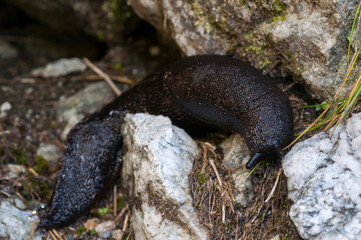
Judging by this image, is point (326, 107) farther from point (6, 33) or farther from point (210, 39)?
point (6, 33)

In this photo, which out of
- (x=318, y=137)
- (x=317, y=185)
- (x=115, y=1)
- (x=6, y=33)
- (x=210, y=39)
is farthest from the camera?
(x=6, y=33)

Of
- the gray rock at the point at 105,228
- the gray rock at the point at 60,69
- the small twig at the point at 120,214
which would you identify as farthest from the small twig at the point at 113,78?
the gray rock at the point at 105,228

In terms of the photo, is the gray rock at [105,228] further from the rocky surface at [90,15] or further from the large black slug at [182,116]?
the rocky surface at [90,15]

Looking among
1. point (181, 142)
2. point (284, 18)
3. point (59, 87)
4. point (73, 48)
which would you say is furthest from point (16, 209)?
point (73, 48)

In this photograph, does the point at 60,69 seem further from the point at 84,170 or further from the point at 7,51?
the point at 84,170

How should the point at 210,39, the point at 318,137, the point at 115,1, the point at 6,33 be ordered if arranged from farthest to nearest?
the point at 6,33, the point at 115,1, the point at 210,39, the point at 318,137

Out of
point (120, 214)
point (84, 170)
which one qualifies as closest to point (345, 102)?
point (120, 214)
